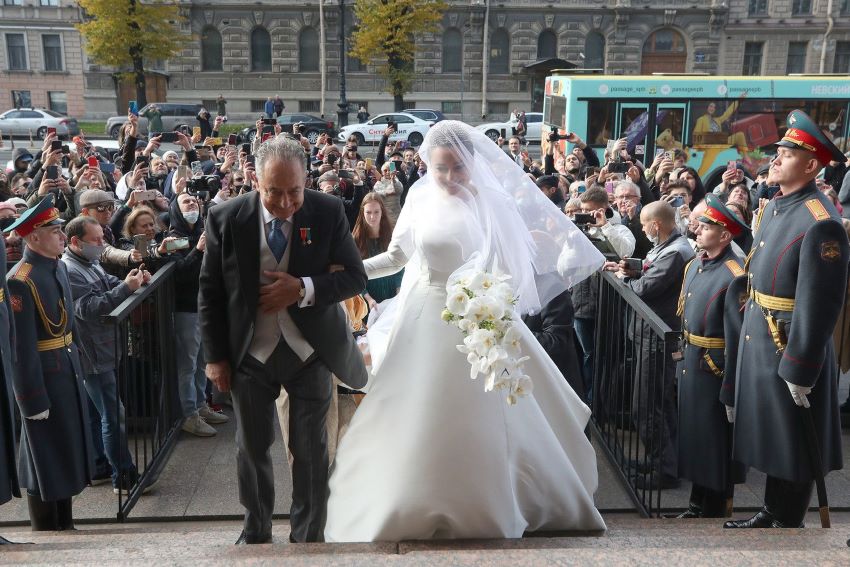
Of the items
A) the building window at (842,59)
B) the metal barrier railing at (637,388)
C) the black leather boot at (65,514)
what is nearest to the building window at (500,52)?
the building window at (842,59)

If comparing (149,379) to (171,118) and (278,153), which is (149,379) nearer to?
(278,153)

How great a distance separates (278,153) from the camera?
134 inches

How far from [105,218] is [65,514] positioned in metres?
2.37

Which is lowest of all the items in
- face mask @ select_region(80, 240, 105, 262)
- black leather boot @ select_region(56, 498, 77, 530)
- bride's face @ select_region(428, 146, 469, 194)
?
black leather boot @ select_region(56, 498, 77, 530)

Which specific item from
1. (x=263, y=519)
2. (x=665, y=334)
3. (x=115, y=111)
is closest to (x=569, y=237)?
(x=665, y=334)

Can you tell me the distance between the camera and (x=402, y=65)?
137 feet

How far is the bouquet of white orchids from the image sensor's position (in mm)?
3584

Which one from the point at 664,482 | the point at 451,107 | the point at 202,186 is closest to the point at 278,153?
the point at 664,482

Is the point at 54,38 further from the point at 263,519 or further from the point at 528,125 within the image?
the point at 263,519

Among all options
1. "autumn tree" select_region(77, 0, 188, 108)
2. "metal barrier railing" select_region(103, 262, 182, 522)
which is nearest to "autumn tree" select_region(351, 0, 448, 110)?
"autumn tree" select_region(77, 0, 188, 108)

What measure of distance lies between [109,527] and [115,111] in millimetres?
41665

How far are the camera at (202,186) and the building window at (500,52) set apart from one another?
3702cm

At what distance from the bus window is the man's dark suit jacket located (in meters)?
14.8

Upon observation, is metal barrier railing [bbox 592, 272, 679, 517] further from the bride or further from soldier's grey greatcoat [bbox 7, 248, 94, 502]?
soldier's grey greatcoat [bbox 7, 248, 94, 502]
